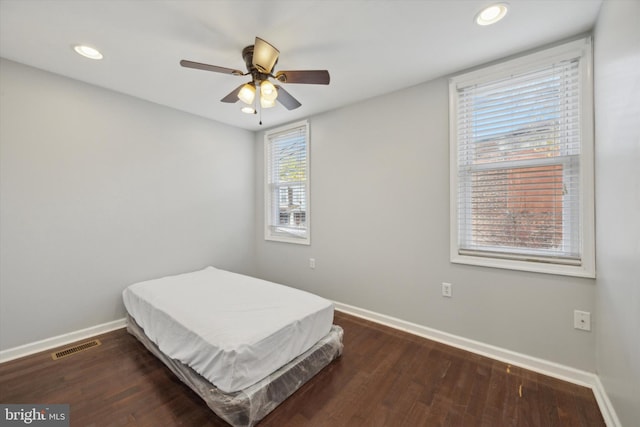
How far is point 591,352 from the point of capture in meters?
1.81

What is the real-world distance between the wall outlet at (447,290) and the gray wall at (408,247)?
4 centimetres

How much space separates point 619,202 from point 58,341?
431 cm

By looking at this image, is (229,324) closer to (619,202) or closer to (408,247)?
(408,247)

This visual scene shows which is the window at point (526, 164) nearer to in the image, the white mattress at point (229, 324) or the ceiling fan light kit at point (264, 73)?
the ceiling fan light kit at point (264, 73)

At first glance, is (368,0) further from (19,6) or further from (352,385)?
(352,385)

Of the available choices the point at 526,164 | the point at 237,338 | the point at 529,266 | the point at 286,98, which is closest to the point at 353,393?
the point at 237,338

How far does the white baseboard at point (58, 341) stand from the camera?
2.13 m

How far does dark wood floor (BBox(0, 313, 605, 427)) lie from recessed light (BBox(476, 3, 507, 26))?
Result: 2.53m

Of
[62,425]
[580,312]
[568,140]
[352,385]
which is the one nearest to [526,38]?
[568,140]

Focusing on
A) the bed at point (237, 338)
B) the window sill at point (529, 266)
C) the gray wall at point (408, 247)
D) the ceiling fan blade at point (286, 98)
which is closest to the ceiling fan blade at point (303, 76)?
the ceiling fan blade at point (286, 98)

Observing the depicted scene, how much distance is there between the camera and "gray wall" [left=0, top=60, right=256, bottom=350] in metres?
2.18

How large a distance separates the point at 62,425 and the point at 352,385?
1788mm

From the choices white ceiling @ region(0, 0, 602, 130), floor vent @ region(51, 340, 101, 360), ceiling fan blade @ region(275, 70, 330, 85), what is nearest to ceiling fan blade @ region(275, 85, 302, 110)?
ceiling fan blade @ region(275, 70, 330, 85)

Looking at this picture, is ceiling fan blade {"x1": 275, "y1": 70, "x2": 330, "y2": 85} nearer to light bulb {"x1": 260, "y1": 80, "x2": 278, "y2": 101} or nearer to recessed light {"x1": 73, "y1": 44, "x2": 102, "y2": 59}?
light bulb {"x1": 260, "y1": 80, "x2": 278, "y2": 101}
